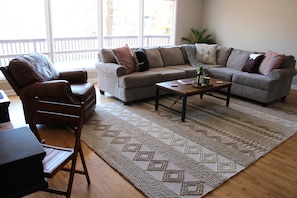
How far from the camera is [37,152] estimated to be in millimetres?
1030

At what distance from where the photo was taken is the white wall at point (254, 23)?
554 centimetres

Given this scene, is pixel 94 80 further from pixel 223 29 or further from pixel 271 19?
pixel 271 19

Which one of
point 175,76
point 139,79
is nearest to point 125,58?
point 139,79

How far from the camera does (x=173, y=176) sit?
2.41 meters

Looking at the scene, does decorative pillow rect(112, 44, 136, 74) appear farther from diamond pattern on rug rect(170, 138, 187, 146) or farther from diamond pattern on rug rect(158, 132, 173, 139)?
diamond pattern on rug rect(170, 138, 187, 146)

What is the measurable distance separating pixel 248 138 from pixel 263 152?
1.15ft

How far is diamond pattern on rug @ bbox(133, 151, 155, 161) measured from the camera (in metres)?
2.67

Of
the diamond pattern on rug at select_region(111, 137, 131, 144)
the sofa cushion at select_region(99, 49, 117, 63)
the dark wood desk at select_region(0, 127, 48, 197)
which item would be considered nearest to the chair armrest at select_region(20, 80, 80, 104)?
the diamond pattern on rug at select_region(111, 137, 131, 144)

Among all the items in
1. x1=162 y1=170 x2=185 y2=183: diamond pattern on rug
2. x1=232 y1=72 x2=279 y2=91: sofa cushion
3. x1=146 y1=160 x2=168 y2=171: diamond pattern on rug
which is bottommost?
x1=162 y1=170 x2=185 y2=183: diamond pattern on rug

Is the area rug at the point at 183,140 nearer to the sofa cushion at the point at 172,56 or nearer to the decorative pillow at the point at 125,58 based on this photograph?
the decorative pillow at the point at 125,58

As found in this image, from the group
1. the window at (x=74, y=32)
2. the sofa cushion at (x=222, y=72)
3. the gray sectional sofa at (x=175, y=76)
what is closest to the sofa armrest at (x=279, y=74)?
the gray sectional sofa at (x=175, y=76)

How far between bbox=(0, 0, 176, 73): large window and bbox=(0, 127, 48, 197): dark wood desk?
429cm

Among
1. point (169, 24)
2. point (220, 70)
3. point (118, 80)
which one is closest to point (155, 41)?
point (169, 24)

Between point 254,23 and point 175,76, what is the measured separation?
284 cm
